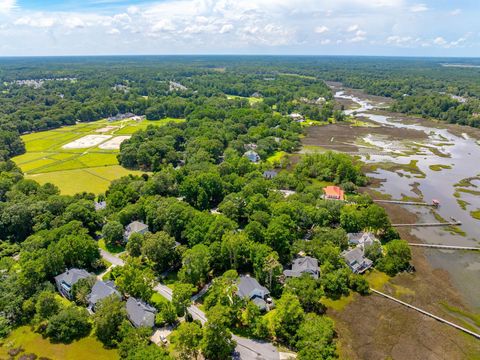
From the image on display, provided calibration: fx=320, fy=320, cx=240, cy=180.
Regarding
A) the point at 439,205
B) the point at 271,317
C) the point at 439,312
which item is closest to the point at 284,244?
the point at 271,317

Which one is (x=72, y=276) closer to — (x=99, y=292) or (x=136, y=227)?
(x=99, y=292)

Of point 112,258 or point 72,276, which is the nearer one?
point 72,276

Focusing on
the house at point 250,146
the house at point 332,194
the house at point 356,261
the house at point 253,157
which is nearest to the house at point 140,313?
the house at point 356,261

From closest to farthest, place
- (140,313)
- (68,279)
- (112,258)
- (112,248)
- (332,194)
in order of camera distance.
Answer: (140,313)
(68,279)
(112,258)
(112,248)
(332,194)

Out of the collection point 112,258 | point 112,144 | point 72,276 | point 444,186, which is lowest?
point 444,186

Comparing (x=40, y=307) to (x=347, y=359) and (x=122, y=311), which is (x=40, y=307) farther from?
(x=347, y=359)

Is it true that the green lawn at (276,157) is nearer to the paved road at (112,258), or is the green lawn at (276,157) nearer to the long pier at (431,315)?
the paved road at (112,258)

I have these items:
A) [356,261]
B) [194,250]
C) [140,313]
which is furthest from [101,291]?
[356,261]
